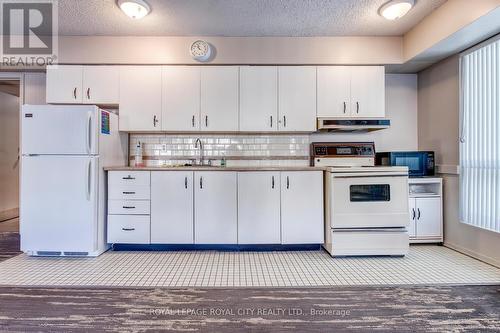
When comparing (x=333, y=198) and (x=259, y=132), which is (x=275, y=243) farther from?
(x=259, y=132)

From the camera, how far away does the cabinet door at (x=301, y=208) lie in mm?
3295

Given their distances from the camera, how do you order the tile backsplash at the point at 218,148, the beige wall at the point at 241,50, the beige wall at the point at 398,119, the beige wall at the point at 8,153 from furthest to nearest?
the beige wall at the point at 8,153 < the beige wall at the point at 398,119 < the tile backsplash at the point at 218,148 < the beige wall at the point at 241,50

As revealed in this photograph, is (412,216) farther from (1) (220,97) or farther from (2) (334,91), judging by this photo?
(1) (220,97)

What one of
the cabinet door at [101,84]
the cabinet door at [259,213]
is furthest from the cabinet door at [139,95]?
the cabinet door at [259,213]

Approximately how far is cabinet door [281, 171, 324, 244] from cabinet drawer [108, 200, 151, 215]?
158 cm

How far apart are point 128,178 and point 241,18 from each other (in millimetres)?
2149

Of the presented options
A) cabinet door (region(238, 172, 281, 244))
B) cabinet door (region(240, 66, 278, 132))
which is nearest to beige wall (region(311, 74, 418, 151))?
cabinet door (region(240, 66, 278, 132))

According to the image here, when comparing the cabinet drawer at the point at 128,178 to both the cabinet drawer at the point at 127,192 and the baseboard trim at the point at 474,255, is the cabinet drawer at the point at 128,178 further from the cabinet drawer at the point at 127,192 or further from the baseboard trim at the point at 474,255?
the baseboard trim at the point at 474,255

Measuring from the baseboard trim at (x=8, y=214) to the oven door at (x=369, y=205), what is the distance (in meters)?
5.47

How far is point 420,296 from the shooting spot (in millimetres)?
2193

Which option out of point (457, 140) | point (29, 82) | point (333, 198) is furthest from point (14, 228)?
point (457, 140)

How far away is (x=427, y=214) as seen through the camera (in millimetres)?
3510

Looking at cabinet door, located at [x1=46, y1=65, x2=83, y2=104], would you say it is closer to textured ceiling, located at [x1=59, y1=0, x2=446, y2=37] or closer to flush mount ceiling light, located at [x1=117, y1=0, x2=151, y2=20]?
textured ceiling, located at [x1=59, y1=0, x2=446, y2=37]

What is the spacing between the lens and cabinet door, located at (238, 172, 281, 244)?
3291 mm
